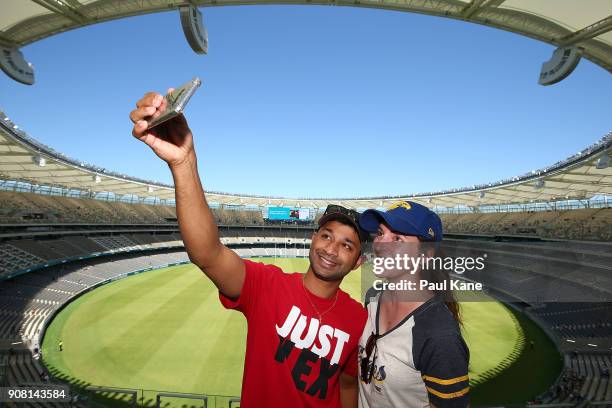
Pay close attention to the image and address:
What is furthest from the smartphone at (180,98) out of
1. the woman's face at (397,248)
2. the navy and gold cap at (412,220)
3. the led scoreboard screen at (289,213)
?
the led scoreboard screen at (289,213)

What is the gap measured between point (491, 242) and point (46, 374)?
143 feet

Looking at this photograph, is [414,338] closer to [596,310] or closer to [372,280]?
[372,280]

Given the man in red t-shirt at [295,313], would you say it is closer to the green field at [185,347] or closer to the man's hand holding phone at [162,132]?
the man's hand holding phone at [162,132]

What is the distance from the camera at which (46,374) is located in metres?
13.2

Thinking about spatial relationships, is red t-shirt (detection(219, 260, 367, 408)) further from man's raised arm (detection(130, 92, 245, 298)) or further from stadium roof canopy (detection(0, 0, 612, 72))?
stadium roof canopy (detection(0, 0, 612, 72))

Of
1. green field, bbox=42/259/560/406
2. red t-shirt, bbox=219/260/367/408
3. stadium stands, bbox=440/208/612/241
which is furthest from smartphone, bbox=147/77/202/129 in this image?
stadium stands, bbox=440/208/612/241

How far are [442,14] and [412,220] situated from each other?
6209 mm

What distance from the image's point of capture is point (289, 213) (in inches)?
2447

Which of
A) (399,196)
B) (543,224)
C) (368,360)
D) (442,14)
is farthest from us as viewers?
(399,196)

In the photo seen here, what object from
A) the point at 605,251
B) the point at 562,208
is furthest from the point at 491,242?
the point at 605,251

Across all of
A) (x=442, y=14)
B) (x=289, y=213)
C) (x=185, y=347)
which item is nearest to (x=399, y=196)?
(x=289, y=213)

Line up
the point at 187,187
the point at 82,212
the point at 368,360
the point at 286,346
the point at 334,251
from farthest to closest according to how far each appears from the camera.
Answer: the point at 82,212
the point at 334,251
the point at 286,346
the point at 368,360
the point at 187,187

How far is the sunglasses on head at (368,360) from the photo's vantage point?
2119mm

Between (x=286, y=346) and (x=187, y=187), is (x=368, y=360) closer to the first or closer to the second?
(x=286, y=346)
